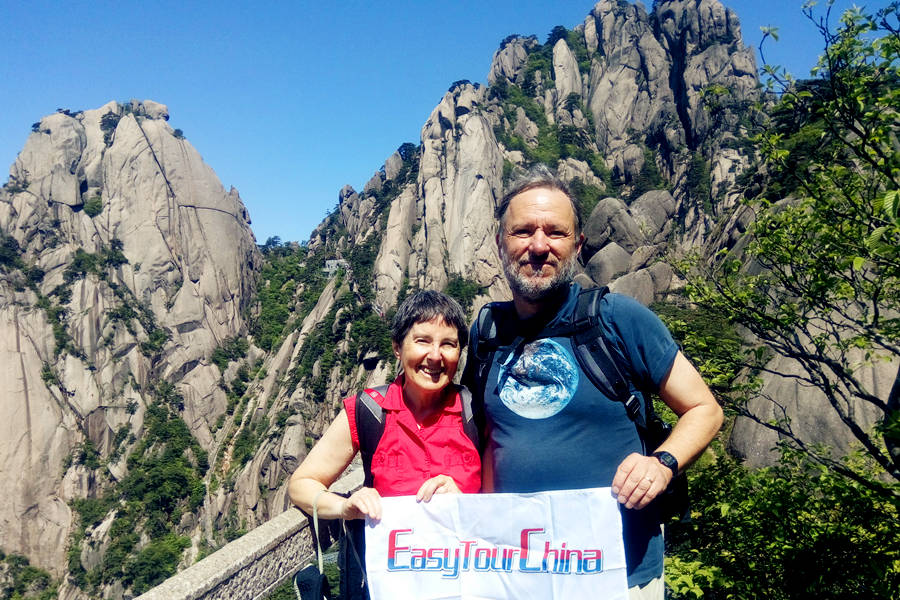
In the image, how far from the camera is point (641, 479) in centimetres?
186

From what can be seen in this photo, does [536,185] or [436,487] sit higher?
[536,185]

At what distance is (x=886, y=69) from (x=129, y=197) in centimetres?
6163

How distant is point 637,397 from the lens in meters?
2.04

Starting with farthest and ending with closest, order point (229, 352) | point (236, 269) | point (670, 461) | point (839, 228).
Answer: point (236, 269)
point (229, 352)
point (839, 228)
point (670, 461)

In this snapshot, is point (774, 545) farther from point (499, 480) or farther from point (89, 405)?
point (89, 405)

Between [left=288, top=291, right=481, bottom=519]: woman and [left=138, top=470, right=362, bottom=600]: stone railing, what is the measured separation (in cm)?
479

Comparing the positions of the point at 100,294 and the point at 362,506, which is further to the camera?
the point at 100,294

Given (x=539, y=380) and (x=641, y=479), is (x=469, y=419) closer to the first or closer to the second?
(x=539, y=380)

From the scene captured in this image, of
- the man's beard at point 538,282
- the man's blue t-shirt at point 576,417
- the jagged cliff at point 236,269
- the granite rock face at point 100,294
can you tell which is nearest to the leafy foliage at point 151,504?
the jagged cliff at point 236,269

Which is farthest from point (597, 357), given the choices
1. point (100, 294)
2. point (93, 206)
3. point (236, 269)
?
point (93, 206)

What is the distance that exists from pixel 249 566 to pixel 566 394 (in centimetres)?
629

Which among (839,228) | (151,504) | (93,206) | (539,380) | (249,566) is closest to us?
(539,380)

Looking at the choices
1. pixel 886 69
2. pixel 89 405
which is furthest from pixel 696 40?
pixel 89 405

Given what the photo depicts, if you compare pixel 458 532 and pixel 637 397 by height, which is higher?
pixel 637 397
